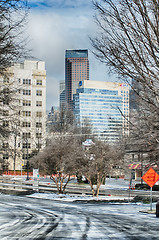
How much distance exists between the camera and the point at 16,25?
11.8 metres

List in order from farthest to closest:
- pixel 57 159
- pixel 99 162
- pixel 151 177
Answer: pixel 57 159 → pixel 99 162 → pixel 151 177

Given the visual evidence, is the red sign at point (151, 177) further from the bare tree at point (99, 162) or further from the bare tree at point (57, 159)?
the bare tree at point (57, 159)

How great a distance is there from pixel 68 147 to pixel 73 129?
1369 inches

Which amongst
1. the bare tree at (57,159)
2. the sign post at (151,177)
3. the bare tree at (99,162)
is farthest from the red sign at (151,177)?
the bare tree at (57,159)

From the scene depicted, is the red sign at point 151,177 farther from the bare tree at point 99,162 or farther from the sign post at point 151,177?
the bare tree at point 99,162

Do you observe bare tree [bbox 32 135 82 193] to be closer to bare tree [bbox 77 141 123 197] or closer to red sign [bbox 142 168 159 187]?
bare tree [bbox 77 141 123 197]

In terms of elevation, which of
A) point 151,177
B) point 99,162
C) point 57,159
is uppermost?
point 57,159

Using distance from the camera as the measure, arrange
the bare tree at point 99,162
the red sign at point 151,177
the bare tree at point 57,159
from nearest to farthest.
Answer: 1. the red sign at point 151,177
2. the bare tree at point 99,162
3. the bare tree at point 57,159

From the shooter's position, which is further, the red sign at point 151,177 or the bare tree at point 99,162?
the bare tree at point 99,162

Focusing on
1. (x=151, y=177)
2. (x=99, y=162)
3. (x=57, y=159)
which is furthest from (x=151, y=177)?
(x=57, y=159)

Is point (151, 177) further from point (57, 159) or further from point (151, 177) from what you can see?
point (57, 159)

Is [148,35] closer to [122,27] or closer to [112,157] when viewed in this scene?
[122,27]

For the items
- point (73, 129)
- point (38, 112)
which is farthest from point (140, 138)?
point (38, 112)

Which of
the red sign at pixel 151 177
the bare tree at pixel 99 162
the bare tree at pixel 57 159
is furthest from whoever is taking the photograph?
the bare tree at pixel 57 159
